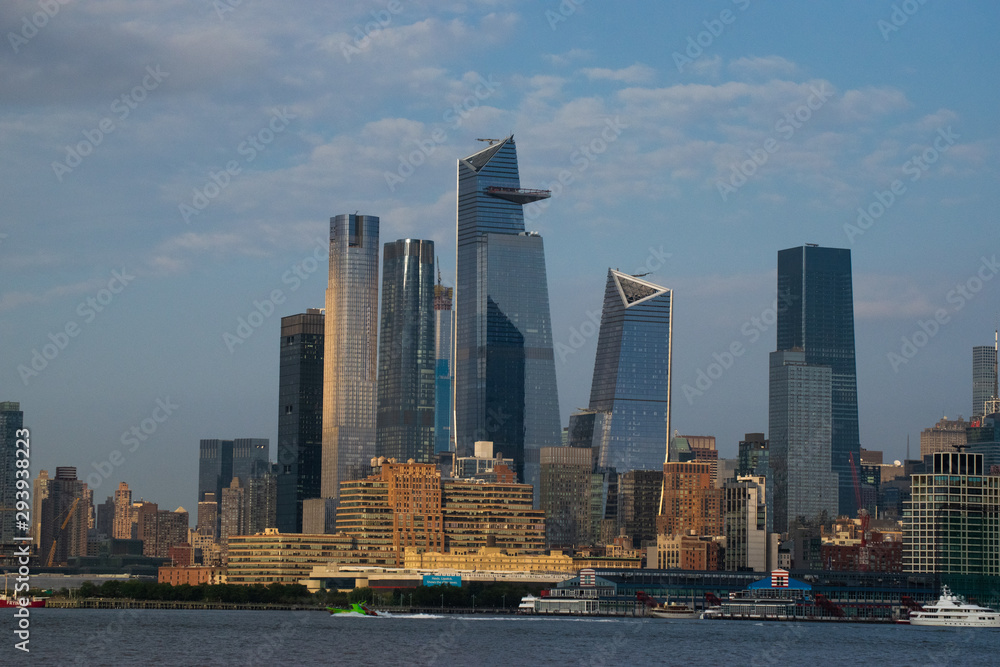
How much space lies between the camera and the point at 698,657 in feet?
612

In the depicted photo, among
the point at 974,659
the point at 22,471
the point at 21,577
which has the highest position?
the point at 22,471

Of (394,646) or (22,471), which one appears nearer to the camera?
(22,471)

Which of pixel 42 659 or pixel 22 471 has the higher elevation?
pixel 22 471

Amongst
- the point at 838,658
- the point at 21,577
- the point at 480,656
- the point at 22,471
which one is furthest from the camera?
the point at 838,658

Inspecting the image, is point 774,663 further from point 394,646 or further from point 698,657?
point 394,646

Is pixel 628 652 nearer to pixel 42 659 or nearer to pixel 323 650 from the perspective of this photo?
pixel 323 650

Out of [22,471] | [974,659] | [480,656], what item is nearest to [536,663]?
[480,656]

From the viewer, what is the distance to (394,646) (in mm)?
193875

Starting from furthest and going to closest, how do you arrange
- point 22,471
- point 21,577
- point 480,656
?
1. point 480,656
2. point 21,577
3. point 22,471

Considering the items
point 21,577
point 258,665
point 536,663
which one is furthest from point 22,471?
point 536,663

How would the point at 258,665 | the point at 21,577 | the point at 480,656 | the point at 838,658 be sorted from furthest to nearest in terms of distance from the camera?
1. the point at 838,658
2. the point at 480,656
3. the point at 258,665
4. the point at 21,577

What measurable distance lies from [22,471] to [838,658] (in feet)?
375

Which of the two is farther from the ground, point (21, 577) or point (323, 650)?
point (21, 577)

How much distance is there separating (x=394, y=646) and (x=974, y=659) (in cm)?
6513
